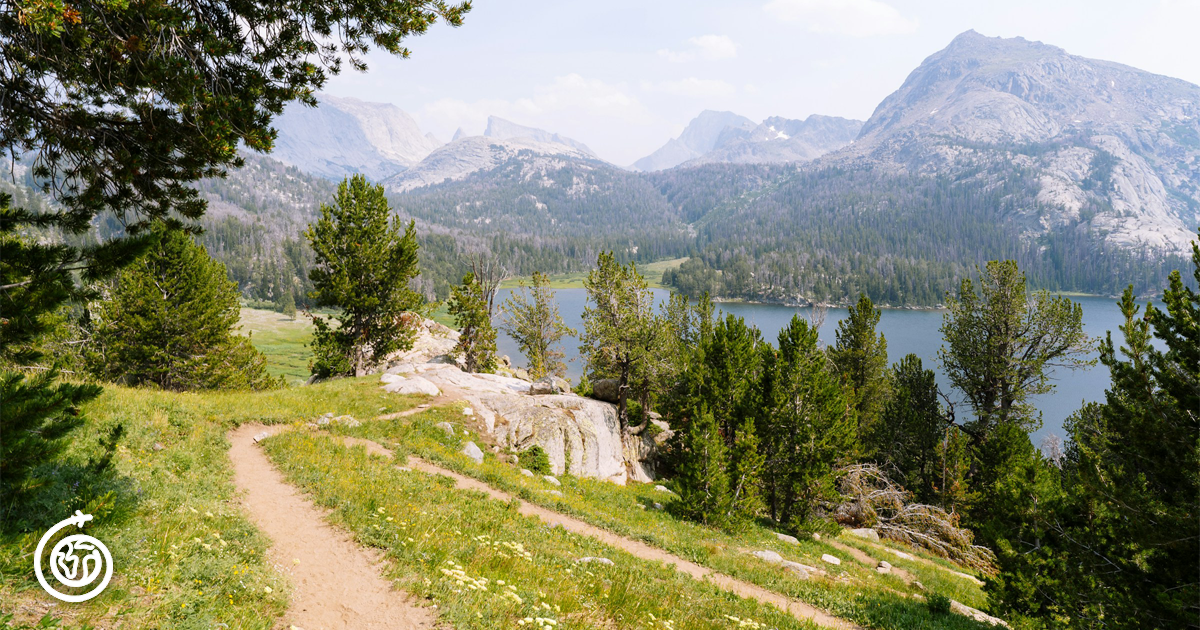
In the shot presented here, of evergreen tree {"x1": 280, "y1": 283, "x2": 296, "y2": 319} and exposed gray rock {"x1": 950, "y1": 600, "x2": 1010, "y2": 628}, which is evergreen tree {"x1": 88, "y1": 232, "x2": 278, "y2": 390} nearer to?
exposed gray rock {"x1": 950, "y1": 600, "x2": 1010, "y2": 628}

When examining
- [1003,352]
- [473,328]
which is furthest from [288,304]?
[1003,352]

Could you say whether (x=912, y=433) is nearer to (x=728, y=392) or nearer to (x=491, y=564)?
(x=728, y=392)

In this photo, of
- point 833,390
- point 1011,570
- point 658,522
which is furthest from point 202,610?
point 833,390

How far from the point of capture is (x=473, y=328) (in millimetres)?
42594

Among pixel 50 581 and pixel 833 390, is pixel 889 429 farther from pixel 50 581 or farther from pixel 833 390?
pixel 50 581

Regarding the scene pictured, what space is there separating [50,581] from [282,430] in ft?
48.6

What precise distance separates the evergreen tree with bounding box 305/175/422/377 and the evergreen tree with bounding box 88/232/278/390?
7.13 metres

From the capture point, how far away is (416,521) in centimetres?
1133

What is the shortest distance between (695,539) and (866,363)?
29557 mm

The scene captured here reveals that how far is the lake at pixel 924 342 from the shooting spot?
71038 millimetres

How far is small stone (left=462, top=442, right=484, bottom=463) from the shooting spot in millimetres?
22141

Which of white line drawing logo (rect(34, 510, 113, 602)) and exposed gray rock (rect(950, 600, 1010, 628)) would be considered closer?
white line drawing logo (rect(34, 510, 113, 602))

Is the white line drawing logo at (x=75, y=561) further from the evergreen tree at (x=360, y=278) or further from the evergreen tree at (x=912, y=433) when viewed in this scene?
the evergreen tree at (x=912, y=433)

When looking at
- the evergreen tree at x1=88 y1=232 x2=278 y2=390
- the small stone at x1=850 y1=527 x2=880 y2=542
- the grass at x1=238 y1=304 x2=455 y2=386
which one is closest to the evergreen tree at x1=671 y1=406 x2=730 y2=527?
the small stone at x1=850 y1=527 x2=880 y2=542
